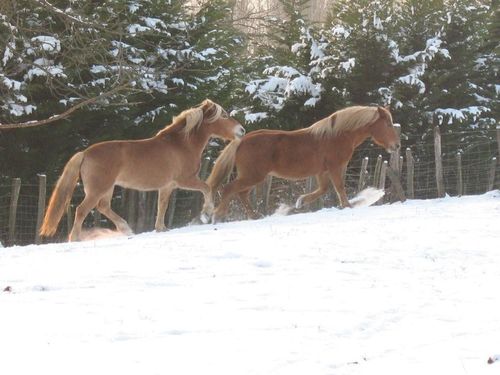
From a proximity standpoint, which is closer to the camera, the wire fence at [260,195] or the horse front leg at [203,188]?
the horse front leg at [203,188]

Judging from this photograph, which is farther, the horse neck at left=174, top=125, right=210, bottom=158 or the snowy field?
the horse neck at left=174, top=125, right=210, bottom=158

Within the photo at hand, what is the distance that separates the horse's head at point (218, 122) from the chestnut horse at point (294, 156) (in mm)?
282

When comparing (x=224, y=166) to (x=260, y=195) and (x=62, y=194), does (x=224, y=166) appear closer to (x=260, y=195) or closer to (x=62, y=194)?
(x=62, y=194)

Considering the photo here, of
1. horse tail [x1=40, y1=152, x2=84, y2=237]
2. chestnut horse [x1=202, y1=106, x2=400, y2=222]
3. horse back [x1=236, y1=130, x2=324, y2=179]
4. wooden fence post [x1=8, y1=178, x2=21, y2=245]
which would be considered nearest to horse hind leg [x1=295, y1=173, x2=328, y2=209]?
chestnut horse [x1=202, y1=106, x2=400, y2=222]

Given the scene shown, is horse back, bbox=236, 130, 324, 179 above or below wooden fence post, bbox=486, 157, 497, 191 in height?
above

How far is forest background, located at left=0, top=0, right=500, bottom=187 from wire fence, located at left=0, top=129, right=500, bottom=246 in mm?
444

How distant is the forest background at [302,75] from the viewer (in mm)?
15305

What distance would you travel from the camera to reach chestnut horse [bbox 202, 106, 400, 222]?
38.5 ft

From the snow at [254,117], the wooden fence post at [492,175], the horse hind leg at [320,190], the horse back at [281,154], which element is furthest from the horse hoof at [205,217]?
the wooden fence post at [492,175]

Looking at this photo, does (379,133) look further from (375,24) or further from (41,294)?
(41,294)

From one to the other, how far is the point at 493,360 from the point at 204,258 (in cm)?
358

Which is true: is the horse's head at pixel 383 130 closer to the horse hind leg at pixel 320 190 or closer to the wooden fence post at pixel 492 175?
the horse hind leg at pixel 320 190

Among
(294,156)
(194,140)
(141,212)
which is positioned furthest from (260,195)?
(194,140)

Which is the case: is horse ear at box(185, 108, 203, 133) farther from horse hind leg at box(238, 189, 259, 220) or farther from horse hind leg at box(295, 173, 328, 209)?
→ horse hind leg at box(295, 173, 328, 209)
